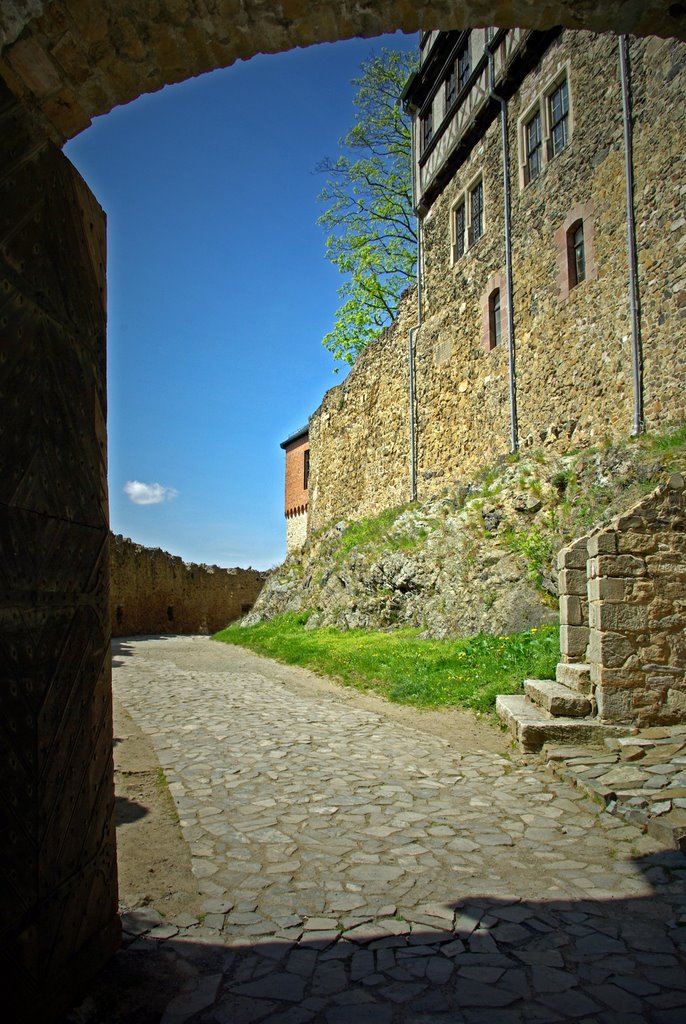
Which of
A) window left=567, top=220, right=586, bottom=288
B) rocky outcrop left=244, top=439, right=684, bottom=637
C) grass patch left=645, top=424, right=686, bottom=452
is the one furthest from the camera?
window left=567, top=220, right=586, bottom=288

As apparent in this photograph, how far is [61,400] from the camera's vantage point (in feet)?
8.94

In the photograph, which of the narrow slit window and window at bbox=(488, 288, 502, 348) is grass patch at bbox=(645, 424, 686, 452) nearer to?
window at bbox=(488, 288, 502, 348)

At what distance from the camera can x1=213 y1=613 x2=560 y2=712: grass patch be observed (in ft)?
28.5

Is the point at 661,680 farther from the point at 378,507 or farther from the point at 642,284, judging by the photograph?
the point at 378,507

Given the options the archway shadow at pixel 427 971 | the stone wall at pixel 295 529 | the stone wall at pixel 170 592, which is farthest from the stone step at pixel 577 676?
the stone wall at pixel 295 529

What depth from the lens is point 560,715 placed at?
6609mm

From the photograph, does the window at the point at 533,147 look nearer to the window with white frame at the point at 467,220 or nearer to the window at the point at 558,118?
the window at the point at 558,118

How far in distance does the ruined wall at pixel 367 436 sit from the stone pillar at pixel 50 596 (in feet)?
62.9

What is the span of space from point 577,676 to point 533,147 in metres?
14.7

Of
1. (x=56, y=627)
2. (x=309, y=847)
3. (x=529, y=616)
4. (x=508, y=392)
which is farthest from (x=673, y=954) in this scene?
(x=508, y=392)

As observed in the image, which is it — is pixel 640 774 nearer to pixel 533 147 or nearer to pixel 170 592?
pixel 533 147

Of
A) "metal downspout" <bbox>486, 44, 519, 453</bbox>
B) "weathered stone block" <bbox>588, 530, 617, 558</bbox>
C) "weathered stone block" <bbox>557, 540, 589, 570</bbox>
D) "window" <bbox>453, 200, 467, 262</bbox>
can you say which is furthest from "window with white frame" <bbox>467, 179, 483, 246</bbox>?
"weathered stone block" <bbox>588, 530, 617, 558</bbox>

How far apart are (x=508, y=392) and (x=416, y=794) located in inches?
524

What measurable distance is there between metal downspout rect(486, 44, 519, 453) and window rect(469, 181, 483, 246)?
160 centimetres
